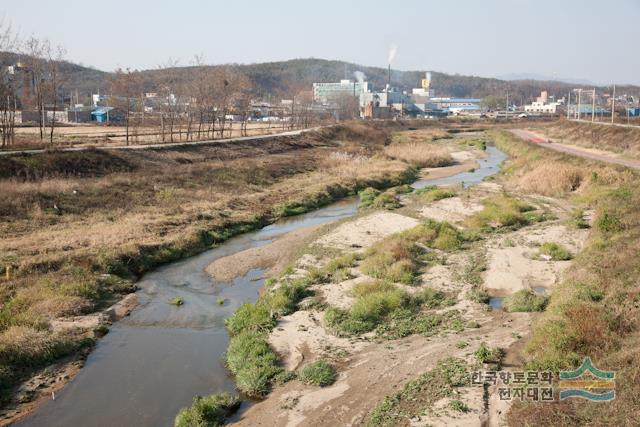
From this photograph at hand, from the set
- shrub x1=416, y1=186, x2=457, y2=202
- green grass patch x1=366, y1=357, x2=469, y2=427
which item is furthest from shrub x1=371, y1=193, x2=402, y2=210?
green grass patch x1=366, y1=357, x2=469, y2=427

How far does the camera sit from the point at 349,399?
37.3ft

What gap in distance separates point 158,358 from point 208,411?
3.63 metres

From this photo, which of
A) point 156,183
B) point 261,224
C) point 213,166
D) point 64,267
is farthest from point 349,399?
point 213,166

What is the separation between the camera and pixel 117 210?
2866cm

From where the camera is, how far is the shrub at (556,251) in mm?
19797

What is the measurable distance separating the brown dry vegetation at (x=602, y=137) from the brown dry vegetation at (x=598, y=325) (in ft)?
95.1

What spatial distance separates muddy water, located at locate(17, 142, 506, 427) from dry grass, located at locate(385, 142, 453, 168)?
118 feet

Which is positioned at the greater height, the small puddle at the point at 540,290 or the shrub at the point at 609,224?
the shrub at the point at 609,224

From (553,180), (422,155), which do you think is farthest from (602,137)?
(553,180)

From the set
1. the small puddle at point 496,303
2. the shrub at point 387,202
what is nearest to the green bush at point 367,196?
the shrub at point 387,202

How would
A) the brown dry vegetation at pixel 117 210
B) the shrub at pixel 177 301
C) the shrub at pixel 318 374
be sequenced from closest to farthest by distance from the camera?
1. the shrub at pixel 318 374
2. the brown dry vegetation at pixel 117 210
3. the shrub at pixel 177 301

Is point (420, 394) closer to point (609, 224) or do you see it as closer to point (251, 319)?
point (251, 319)

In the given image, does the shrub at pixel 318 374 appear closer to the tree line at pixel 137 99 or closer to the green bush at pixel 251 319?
the green bush at pixel 251 319

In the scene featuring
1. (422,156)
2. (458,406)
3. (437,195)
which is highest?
(422,156)
